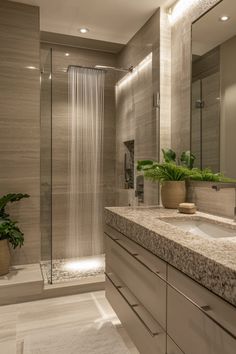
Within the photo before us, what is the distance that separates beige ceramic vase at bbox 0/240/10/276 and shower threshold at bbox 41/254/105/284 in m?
0.35

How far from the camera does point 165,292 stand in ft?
3.77

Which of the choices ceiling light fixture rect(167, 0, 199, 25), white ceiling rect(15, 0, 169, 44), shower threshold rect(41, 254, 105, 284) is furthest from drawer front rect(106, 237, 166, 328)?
white ceiling rect(15, 0, 169, 44)

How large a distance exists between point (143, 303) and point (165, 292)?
A: 0.27 meters

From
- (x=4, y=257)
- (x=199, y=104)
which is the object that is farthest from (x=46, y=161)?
(x=199, y=104)

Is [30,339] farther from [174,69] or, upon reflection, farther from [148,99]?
[174,69]

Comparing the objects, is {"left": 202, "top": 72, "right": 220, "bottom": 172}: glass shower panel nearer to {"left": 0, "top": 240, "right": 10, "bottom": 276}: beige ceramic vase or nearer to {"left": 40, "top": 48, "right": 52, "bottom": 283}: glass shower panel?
{"left": 40, "top": 48, "right": 52, "bottom": 283}: glass shower panel

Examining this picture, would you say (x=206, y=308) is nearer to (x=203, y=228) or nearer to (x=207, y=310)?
(x=207, y=310)

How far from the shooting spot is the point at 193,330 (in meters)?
0.95

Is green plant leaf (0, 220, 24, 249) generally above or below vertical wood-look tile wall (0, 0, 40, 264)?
below

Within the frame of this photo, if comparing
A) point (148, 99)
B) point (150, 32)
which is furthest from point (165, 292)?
point (150, 32)

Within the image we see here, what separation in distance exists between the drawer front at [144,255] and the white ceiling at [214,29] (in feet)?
4.52

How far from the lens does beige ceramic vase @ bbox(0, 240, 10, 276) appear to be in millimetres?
2426

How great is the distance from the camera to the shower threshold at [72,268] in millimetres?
2635

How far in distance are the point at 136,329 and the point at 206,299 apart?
714mm
